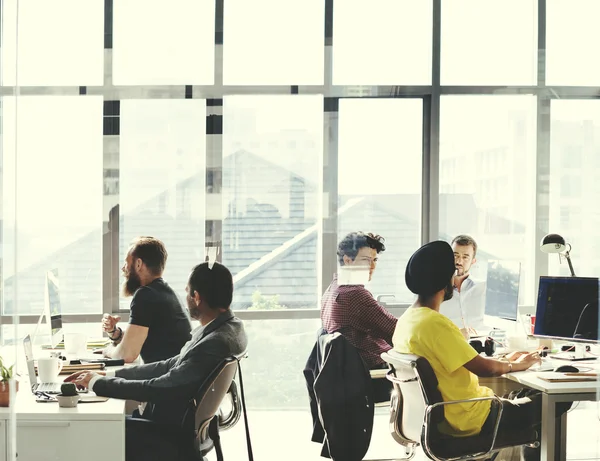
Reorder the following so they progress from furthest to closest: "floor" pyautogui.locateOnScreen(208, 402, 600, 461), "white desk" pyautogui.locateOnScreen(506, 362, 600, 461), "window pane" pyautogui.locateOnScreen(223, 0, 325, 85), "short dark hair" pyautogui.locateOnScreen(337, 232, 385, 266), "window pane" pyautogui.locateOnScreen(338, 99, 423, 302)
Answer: "window pane" pyautogui.locateOnScreen(338, 99, 423, 302), "window pane" pyautogui.locateOnScreen(223, 0, 325, 85), "short dark hair" pyautogui.locateOnScreen(337, 232, 385, 266), "floor" pyautogui.locateOnScreen(208, 402, 600, 461), "white desk" pyautogui.locateOnScreen(506, 362, 600, 461)

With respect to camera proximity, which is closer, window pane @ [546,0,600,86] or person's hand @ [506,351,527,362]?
person's hand @ [506,351,527,362]

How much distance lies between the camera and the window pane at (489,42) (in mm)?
5785

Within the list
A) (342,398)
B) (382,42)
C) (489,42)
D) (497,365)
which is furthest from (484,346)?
(489,42)

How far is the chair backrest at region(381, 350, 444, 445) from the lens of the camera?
9.97ft

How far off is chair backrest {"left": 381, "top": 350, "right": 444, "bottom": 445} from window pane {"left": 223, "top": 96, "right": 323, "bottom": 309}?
2.19 metres

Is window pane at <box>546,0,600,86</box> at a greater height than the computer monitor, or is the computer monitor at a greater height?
window pane at <box>546,0,600,86</box>

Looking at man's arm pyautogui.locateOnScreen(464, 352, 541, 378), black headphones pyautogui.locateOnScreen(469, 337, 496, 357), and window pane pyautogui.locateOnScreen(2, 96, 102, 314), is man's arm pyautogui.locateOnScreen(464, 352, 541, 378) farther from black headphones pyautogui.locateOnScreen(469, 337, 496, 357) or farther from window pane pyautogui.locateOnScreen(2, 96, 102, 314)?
window pane pyautogui.locateOnScreen(2, 96, 102, 314)

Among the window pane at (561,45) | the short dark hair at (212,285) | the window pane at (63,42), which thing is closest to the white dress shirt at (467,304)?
the window pane at (561,45)

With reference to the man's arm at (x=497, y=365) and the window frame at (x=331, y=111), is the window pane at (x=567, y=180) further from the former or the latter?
the man's arm at (x=497, y=365)

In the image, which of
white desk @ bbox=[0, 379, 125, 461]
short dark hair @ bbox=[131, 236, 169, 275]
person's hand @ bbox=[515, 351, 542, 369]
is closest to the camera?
white desk @ bbox=[0, 379, 125, 461]

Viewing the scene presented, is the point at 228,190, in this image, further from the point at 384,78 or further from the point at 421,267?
the point at 421,267

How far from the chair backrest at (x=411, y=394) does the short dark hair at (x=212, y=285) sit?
73cm

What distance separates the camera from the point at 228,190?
5.62m

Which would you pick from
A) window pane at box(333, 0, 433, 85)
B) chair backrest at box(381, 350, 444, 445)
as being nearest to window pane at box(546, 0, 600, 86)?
window pane at box(333, 0, 433, 85)
